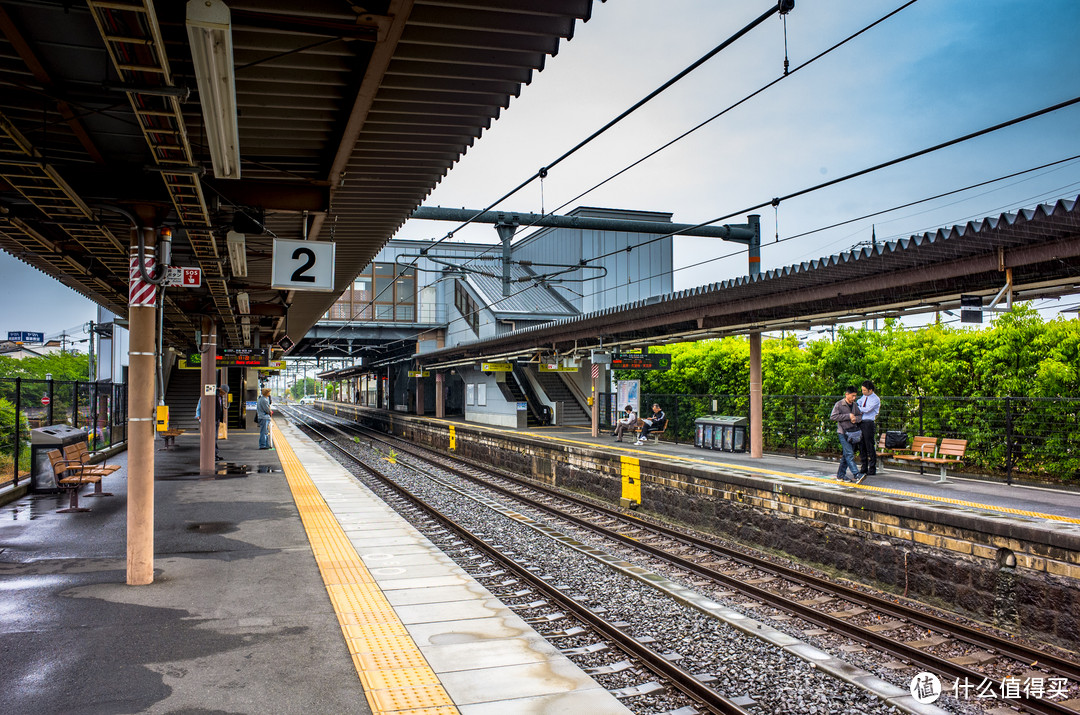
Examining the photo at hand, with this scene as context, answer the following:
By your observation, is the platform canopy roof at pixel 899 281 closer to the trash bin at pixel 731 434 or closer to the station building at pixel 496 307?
the trash bin at pixel 731 434

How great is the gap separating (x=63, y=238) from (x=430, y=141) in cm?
518

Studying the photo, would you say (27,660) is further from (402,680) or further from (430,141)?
(430,141)

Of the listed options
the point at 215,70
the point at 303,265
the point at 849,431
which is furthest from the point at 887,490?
the point at 215,70

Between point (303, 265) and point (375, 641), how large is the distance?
4335 millimetres

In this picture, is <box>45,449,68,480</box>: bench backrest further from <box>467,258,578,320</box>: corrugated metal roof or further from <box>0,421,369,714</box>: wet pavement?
<box>467,258,578,320</box>: corrugated metal roof

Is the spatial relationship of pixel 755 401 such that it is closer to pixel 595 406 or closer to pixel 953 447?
pixel 953 447

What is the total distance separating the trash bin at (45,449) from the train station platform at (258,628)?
5.37 ft

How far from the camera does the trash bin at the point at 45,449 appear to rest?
11.3 metres

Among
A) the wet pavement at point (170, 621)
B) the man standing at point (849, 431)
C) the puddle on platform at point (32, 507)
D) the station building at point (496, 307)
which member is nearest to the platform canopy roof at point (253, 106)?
the wet pavement at point (170, 621)

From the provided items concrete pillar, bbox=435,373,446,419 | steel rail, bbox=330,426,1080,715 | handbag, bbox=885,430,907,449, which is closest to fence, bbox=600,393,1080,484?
handbag, bbox=885,430,907,449

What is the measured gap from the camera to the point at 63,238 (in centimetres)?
866

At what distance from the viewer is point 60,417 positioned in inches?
766

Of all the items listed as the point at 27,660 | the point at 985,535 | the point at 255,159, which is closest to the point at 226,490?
the point at 255,159

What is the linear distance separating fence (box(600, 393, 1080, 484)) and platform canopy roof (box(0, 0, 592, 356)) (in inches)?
384
